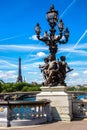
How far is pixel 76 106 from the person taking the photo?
1738cm

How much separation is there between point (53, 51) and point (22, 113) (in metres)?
4.43

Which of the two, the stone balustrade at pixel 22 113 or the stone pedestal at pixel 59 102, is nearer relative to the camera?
the stone balustrade at pixel 22 113

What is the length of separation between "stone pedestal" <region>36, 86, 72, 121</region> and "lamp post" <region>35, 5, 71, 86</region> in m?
0.43

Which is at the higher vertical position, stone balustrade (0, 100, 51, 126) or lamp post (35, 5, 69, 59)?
lamp post (35, 5, 69, 59)

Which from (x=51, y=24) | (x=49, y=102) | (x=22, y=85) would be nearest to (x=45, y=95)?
(x=49, y=102)

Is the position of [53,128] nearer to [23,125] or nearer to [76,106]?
[23,125]

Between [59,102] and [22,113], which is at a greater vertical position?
[59,102]

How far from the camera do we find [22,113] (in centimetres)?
1425

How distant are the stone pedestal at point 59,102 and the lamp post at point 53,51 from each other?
43 centimetres

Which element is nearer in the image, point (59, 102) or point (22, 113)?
point (22, 113)

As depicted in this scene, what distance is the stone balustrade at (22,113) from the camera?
13.8 m

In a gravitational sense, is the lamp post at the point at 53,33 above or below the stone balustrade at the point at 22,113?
above

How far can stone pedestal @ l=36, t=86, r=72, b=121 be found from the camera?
15.7m

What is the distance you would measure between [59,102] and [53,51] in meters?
3.00
